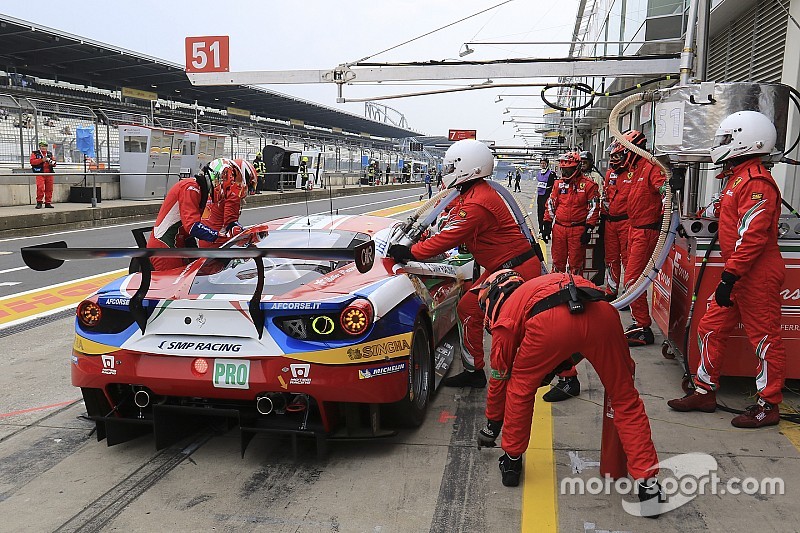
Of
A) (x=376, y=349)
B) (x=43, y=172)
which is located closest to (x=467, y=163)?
(x=376, y=349)

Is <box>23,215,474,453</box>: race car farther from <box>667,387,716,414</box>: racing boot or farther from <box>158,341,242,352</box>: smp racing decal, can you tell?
<box>667,387,716,414</box>: racing boot

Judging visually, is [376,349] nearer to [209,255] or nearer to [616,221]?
[209,255]

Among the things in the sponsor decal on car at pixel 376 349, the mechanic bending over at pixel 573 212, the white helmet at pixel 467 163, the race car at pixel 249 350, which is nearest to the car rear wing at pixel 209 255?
the race car at pixel 249 350

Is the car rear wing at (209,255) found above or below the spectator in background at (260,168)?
below

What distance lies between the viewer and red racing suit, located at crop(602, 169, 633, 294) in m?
6.66

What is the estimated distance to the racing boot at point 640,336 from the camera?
6.34 meters

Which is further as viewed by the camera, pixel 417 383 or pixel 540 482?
pixel 417 383

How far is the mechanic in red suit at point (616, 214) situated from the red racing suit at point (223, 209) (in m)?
3.66

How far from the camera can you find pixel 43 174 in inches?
739

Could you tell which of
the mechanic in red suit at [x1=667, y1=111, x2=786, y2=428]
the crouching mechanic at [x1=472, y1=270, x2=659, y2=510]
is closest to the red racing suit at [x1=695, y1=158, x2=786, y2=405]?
the mechanic in red suit at [x1=667, y1=111, x2=786, y2=428]

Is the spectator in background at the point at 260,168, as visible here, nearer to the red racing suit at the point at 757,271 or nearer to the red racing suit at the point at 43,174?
the red racing suit at the point at 43,174

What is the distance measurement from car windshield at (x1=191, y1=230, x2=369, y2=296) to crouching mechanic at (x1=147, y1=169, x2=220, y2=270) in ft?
4.65

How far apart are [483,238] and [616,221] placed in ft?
8.41

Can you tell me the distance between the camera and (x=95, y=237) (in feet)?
51.5
